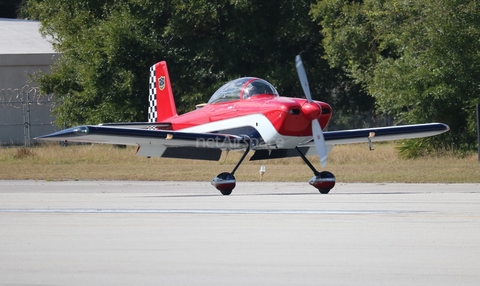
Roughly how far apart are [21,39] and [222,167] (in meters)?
23.7

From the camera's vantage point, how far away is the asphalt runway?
19.9 feet

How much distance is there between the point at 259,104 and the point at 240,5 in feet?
52.6

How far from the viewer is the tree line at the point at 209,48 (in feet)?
92.3

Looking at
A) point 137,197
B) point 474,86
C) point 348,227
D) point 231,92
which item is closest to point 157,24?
point 474,86

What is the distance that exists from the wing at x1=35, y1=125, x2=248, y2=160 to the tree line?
37.8 feet

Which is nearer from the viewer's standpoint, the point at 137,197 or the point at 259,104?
the point at 137,197

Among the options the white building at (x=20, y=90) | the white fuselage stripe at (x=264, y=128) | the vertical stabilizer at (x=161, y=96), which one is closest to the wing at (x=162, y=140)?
the white fuselage stripe at (x=264, y=128)

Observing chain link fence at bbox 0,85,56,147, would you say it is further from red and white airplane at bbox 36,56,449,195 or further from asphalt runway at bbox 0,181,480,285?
asphalt runway at bbox 0,181,480,285

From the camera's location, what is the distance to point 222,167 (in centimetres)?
2236

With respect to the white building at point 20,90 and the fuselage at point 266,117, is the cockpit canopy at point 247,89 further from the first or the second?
the white building at point 20,90

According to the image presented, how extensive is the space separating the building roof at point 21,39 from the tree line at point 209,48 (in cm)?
392

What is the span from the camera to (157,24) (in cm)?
3228

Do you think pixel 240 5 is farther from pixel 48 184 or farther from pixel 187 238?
pixel 187 238

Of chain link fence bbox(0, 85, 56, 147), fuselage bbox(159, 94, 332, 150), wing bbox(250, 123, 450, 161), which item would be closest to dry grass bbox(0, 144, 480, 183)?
wing bbox(250, 123, 450, 161)
